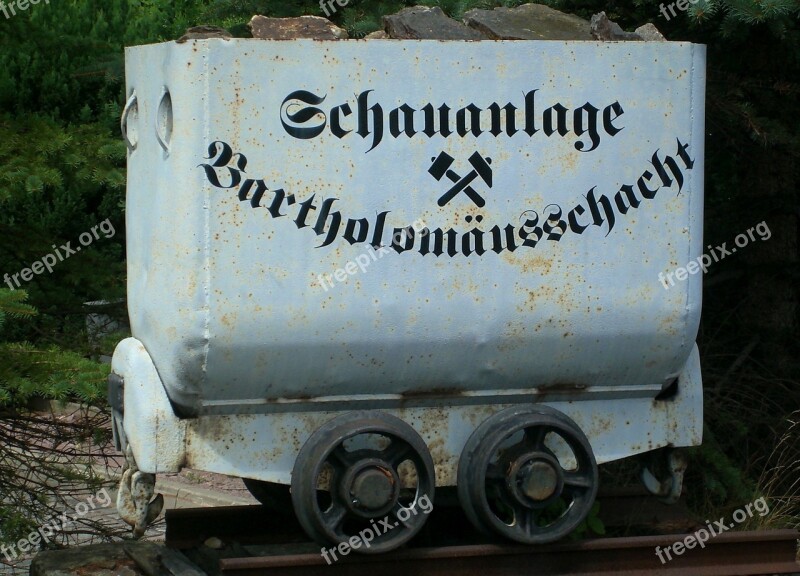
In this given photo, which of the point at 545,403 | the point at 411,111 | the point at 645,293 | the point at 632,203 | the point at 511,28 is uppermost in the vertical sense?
the point at 511,28

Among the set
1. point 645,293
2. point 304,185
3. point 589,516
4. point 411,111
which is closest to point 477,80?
point 411,111

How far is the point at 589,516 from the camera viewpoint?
473 cm

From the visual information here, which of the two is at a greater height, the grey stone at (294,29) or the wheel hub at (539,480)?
the grey stone at (294,29)

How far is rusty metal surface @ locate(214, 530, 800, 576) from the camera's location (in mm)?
4000

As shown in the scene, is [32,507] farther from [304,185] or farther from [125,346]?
[304,185]

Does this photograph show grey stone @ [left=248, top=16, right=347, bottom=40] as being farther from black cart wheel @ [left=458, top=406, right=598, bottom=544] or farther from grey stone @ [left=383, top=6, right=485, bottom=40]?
black cart wheel @ [left=458, top=406, right=598, bottom=544]

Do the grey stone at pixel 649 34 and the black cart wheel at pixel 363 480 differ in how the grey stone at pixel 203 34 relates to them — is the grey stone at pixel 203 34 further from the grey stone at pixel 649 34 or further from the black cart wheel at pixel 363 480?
the grey stone at pixel 649 34

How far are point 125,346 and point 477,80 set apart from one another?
5.30 ft

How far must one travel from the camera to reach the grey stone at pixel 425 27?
13.5 ft

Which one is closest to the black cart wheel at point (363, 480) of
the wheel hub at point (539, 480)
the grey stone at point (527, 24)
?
the wheel hub at point (539, 480)

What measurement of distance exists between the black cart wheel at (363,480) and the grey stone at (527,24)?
1.48 metres

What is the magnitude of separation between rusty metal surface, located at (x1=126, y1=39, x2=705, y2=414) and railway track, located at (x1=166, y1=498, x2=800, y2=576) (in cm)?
56

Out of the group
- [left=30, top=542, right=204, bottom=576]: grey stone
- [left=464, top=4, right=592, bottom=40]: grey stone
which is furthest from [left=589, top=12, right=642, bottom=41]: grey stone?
[left=30, top=542, right=204, bottom=576]: grey stone

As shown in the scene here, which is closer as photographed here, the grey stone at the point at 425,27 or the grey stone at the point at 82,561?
the grey stone at the point at 425,27
